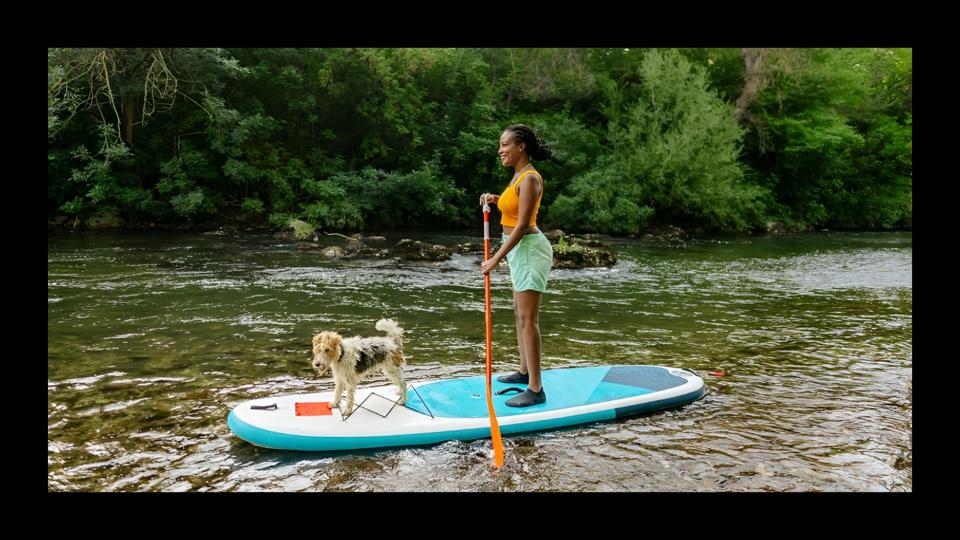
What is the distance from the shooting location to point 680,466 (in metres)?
4.26

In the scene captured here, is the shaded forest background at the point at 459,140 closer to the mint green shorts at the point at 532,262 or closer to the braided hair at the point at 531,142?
the braided hair at the point at 531,142

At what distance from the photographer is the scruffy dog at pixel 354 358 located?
4434 mm

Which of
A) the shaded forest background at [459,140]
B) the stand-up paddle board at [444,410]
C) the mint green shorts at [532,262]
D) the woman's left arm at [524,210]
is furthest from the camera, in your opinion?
the shaded forest background at [459,140]

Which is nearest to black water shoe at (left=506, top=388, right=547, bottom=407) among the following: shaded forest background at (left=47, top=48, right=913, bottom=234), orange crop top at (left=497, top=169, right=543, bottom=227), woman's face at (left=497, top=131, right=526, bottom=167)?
orange crop top at (left=497, top=169, right=543, bottom=227)

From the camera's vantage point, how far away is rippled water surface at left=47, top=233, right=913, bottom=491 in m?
4.12

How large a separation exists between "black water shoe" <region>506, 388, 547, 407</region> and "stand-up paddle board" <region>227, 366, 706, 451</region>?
0.16 feet

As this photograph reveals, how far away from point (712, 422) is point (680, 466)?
0.98 meters

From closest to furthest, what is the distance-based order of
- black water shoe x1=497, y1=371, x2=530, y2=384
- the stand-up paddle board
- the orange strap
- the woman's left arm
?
the stand-up paddle board, the orange strap, the woman's left arm, black water shoe x1=497, y1=371, x2=530, y2=384

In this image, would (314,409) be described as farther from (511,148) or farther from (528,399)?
(511,148)

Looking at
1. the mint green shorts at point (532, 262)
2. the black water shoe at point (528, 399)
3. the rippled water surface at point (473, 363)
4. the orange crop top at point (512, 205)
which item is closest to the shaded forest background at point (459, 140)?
the rippled water surface at point (473, 363)

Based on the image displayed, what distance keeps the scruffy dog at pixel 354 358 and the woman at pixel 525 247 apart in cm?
88

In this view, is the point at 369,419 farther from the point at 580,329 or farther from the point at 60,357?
the point at 580,329

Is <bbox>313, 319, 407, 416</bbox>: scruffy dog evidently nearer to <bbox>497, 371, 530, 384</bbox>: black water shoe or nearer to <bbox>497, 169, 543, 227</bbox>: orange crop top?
<bbox>497, 371, 530, 384</bbox>: black water shoe

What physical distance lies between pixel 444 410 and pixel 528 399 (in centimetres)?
67
